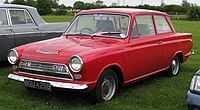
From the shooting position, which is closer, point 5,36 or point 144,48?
point 144,48

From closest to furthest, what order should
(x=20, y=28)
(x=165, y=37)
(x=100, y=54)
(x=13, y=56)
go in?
(x=100, y=54)
(x=13, y=56)
(x=165, y=37)
(x=20, y=28)

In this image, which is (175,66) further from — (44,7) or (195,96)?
(44,7)

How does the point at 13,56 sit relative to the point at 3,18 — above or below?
below

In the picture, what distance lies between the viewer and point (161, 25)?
7.11 meters

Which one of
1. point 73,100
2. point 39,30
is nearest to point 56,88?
point 73,100

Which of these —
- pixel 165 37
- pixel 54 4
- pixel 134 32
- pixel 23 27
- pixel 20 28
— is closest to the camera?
pixel 134 32

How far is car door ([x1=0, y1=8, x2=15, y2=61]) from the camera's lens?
762cm

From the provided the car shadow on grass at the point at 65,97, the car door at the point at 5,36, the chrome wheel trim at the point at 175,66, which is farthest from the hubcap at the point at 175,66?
the car door at the point at 5,36

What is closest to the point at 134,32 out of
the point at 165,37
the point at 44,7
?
the point at 165,37

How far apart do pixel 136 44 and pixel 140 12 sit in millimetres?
848

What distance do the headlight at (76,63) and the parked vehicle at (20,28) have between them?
3300 millimetres

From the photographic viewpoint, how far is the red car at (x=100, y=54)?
16.2ft

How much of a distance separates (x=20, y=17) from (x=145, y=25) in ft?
11.3

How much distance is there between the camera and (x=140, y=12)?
6484mm
